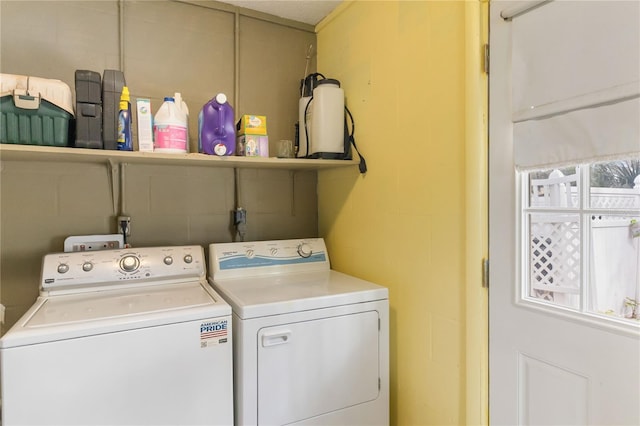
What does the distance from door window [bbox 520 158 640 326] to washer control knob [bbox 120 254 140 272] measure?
152 cm

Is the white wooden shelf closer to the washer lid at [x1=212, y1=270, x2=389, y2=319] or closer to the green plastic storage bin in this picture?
the green plastic storage bin

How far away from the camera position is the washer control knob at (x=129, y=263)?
1618 millimetres

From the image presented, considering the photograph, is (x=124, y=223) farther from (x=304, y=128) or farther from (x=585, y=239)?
(x=585, y=239)

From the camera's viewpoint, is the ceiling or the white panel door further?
the ceiling

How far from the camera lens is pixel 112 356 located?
118cm

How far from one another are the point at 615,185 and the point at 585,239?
17 centimetres

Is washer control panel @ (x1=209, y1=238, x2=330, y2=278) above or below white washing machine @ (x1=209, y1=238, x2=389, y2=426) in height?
above

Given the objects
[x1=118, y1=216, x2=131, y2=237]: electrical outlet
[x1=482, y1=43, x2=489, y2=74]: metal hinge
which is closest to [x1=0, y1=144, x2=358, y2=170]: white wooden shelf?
[x1=118, y1=216, x2=131, y2=237]: electrical outlet

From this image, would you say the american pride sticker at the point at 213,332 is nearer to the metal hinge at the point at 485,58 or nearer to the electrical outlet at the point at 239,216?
the electrical outlet at the point at 239,216

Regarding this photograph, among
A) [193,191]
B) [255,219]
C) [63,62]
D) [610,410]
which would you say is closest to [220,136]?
[193,191]

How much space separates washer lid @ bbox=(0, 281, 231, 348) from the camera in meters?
1.13

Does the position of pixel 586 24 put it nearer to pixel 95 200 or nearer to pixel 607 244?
pixel 607 244

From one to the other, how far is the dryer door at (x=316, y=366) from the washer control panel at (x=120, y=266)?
59 cm

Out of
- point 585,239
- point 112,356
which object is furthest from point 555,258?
point 112,356
